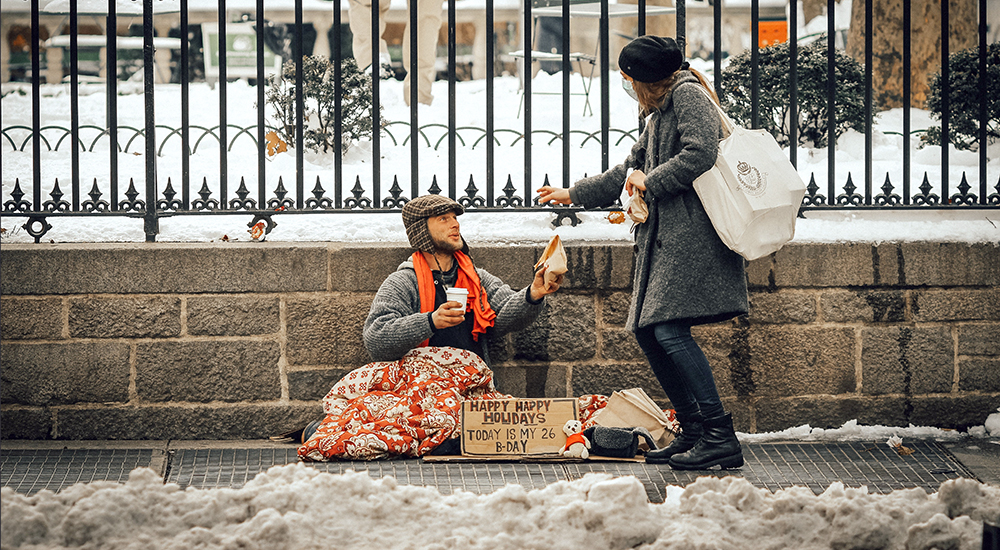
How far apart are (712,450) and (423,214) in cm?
175

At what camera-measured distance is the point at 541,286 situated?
4895 millimetres

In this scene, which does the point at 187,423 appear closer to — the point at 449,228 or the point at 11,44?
the point at 449,228

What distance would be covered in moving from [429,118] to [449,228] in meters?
4.05

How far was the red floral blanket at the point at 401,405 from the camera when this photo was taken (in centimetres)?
479

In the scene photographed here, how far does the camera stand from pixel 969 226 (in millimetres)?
5652

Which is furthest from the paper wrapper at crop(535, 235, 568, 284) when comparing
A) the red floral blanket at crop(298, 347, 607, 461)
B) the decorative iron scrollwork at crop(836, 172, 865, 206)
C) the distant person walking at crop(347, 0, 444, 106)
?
the distant person walking at crop(347, 0, 444, 106)

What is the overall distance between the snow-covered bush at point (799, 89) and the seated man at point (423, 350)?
6.50 feet

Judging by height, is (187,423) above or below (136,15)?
below

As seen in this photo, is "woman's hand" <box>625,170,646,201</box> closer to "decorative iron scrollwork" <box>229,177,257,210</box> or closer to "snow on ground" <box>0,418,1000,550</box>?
"snow on ground" <box>0,418,1000,550</box>

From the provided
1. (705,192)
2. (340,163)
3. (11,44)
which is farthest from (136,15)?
(11,44)

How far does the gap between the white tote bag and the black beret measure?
0.40m

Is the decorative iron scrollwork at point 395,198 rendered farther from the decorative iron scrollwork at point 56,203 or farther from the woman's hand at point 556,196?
the decorative iron scrollwork at point 56,203

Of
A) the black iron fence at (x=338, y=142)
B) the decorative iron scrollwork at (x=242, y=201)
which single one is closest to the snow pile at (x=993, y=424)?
the black iron fence at (x=338, y=142)

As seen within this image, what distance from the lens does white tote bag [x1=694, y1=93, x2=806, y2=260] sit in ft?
14.4
